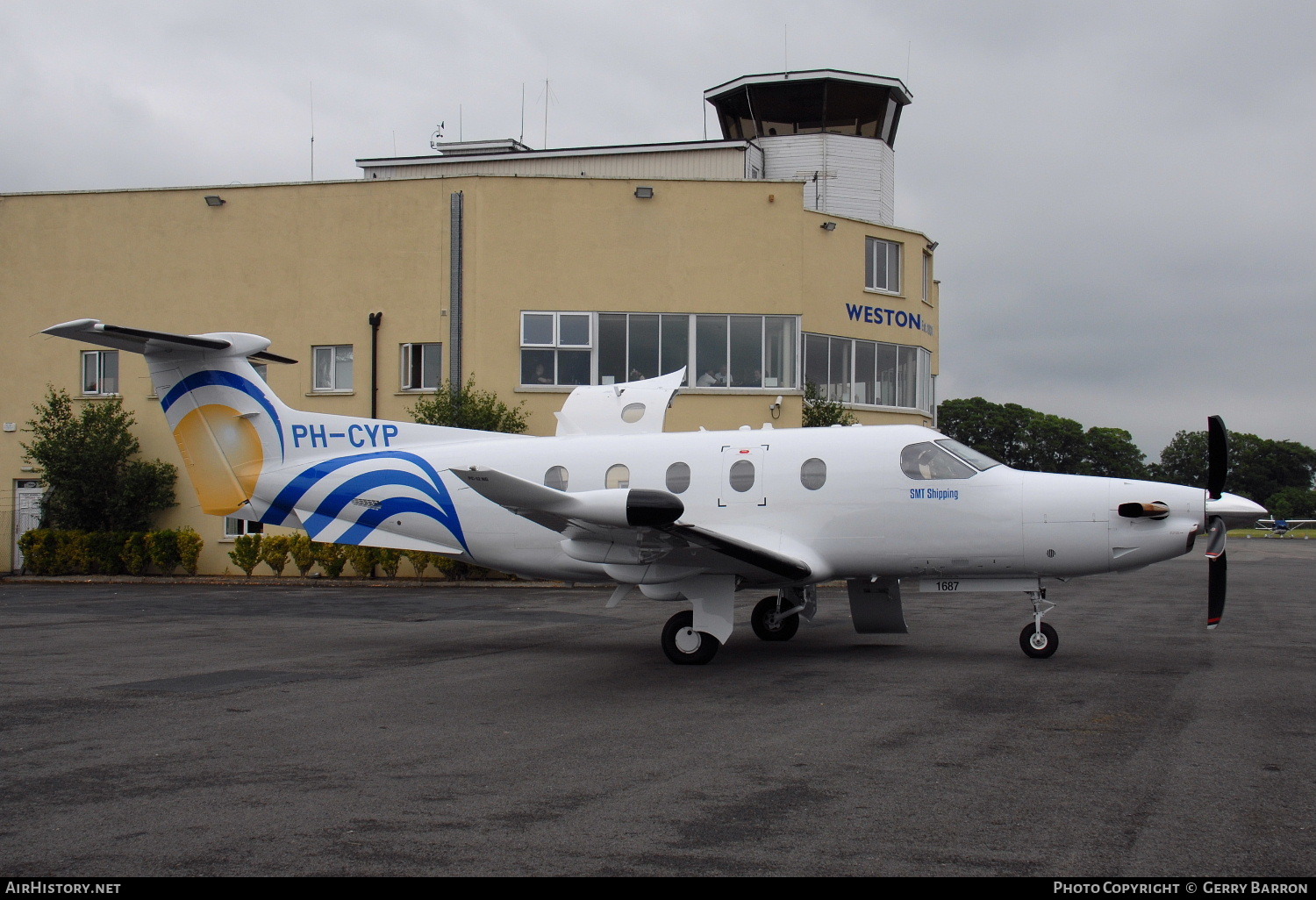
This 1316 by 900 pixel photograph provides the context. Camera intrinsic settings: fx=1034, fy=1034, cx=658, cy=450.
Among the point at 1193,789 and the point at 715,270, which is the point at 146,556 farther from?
the point at 1193,789

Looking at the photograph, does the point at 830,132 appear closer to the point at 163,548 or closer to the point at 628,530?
the point at 163,548

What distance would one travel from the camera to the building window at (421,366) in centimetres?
2850

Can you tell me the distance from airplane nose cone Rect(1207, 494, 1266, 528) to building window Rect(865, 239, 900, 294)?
807 inches

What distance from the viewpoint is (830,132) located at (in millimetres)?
35500

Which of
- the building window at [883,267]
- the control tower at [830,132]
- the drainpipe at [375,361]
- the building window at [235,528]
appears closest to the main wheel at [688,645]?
the drainpipe at [375,361]

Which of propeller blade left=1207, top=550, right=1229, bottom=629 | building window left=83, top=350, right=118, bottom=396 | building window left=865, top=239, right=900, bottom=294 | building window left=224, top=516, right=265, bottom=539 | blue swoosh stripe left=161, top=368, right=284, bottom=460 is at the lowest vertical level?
building window left=224, top=516, right=265, bottom=539

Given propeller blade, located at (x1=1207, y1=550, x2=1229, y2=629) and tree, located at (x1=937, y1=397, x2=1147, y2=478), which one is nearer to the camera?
propeller blade, located at (x1=1207, y1=550, x2=1229, y2=629)

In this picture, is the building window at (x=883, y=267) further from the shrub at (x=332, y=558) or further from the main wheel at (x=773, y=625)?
the main wheel at (x=773, y=625)

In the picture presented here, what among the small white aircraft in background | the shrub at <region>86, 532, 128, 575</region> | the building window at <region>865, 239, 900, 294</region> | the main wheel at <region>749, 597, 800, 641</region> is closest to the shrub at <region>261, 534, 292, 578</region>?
the shrub at <region>86, 532, 128, 575</region>

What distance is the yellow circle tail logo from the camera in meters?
14.7

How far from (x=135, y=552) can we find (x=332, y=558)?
5.66 m

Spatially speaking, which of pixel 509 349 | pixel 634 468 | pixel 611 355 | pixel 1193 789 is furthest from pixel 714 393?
pixel 1193 789

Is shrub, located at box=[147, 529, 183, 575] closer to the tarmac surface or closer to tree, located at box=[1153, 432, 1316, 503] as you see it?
the tarmac surface
